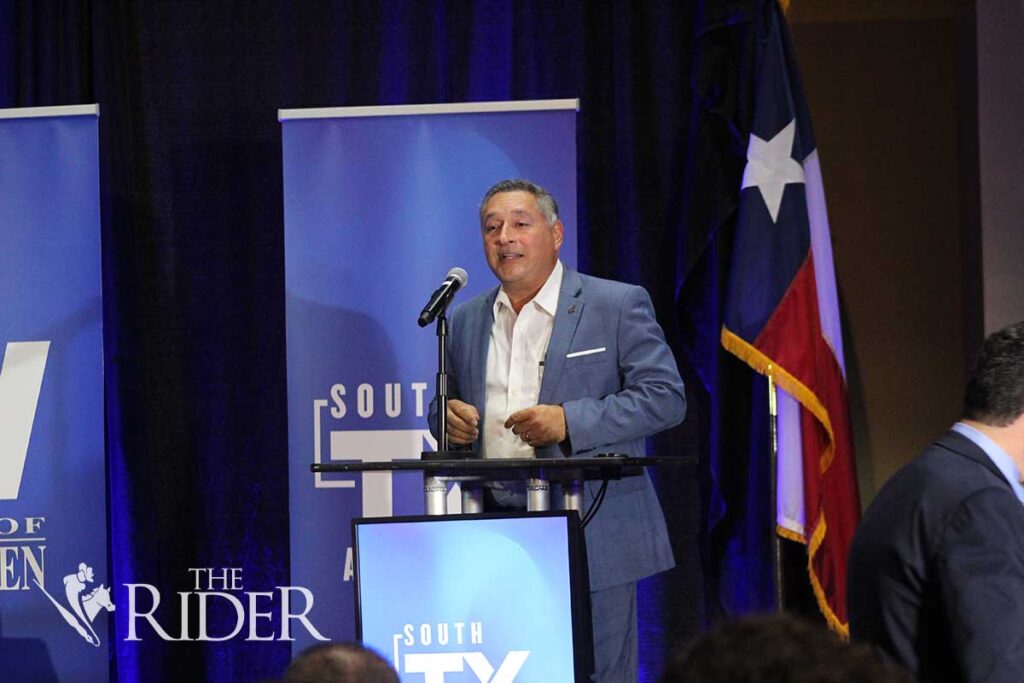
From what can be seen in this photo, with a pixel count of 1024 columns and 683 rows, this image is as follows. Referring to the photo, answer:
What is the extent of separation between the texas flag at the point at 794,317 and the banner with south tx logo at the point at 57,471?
2384 millimetres

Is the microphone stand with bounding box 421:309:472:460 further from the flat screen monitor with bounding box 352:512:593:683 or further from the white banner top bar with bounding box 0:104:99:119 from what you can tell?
the white banner top bar with bounding box 0:104:99:119

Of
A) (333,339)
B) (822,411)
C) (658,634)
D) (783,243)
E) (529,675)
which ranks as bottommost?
(658,634)

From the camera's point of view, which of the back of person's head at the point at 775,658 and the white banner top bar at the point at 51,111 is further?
the white banner top bar at the point at 51,111

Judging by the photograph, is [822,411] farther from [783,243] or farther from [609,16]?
[609,16]

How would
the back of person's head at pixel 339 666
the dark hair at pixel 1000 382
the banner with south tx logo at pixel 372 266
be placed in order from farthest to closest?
the banner with south tx logo at pixel 372 266 → the dark hair at pixel 1000 382 → the back of person's head at pixel 339 666

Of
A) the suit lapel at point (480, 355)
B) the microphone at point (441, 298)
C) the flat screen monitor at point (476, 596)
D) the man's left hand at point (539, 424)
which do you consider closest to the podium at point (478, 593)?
the flat screen monitor at point (476, 596)

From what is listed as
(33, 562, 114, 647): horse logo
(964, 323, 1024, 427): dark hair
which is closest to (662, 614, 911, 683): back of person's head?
(964, 323, 1024, 427): dark hair

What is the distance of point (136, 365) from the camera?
17.2 feet

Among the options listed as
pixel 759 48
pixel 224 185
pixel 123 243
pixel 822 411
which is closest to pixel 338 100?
pixel 224 185

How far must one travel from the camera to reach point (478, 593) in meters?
3.19

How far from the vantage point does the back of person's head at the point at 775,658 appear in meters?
0.95

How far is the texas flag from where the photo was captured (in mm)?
4699

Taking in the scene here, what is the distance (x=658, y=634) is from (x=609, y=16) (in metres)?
2.43

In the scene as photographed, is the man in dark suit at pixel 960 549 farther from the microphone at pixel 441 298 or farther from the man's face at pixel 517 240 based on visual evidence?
the man's face at pixel 517 240
